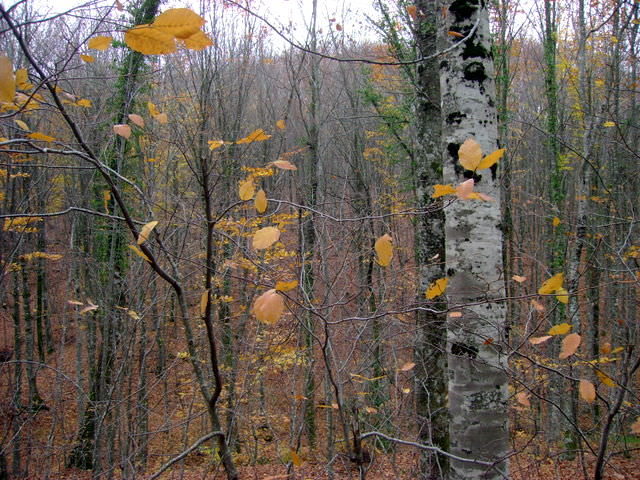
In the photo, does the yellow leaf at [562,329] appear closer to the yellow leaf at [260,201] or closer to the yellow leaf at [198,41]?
the yellow leaf at [260,201]

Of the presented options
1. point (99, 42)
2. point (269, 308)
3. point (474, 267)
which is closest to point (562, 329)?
point (474, 267)

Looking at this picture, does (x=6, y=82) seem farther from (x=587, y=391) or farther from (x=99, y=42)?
(x=587, y=391)

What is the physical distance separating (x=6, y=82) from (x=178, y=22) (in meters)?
0.36

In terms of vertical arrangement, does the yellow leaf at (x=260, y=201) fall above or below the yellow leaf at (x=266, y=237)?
above

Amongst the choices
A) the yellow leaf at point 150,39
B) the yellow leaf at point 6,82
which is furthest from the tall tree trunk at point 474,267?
the yellow leaf at point 6,82

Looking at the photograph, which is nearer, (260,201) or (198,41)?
(198,41)

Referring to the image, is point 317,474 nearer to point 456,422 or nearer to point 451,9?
point 456,422

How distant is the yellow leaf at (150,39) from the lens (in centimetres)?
81

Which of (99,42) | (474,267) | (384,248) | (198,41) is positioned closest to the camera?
(198,41)

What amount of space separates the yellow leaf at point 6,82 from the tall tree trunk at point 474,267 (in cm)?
173

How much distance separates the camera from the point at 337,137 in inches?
428

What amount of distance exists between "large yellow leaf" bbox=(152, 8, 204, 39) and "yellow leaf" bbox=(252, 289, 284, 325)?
1.85 ft

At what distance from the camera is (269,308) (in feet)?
3.12

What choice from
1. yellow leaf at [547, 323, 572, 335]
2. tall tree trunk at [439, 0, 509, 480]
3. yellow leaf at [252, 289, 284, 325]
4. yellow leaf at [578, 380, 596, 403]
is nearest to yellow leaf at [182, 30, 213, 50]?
yellow leaf at [252, 289, 284, 325]
